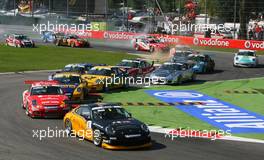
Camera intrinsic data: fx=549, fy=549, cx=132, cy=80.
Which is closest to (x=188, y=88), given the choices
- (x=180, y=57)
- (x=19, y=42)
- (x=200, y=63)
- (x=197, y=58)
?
(x=200, y=63)

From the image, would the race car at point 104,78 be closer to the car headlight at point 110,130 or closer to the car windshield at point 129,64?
the car windshield at point 129,64

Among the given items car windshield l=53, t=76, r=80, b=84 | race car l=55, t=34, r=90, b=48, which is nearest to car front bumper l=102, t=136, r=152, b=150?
car windshield l=53, t=76, r=80, b=84

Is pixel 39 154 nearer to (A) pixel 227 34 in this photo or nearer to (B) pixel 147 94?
(B) pixel 147 94

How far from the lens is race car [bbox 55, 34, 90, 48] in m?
59.4

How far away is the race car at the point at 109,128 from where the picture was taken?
16.7m

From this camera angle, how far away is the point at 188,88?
3253 cm

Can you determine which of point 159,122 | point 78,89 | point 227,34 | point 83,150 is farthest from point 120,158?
point 227,34

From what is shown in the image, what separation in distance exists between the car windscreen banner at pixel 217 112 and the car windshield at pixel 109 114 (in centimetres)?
462

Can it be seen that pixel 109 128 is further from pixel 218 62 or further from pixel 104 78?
pixel 218 62

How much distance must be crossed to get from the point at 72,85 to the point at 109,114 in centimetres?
904

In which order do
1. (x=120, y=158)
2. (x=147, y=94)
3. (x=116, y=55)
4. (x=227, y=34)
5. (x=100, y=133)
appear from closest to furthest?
(x=120, y=158) → (x=100, y=133) → (x=147, y=94) → (x=116, y=55) → (x=227, y=34)

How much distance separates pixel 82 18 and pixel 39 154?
62359 millimetres

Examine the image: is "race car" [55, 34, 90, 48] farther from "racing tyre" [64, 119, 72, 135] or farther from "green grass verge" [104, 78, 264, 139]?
"racing tyre" [64, 119, 72, 135]

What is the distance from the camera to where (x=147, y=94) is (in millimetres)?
29797
